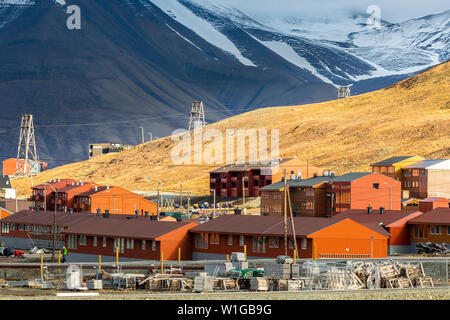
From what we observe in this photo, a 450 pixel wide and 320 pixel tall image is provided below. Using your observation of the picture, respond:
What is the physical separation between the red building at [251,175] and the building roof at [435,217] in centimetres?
5190

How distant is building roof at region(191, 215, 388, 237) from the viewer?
67.5 m

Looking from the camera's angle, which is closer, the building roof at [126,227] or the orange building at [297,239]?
the orange building at [297,239]

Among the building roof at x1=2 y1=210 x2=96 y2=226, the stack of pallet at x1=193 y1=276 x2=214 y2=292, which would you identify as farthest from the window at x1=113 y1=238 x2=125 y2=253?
the stack of pallet at x1=193 y1=276 x2=214 y2=292

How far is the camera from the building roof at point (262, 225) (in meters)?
67.5

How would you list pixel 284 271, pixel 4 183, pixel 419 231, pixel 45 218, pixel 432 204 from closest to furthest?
pixel 284 271 → pixel 419 231 → pixel 432 204 → pixel 45 218 → pixel 4 183

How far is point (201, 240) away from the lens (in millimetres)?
73688

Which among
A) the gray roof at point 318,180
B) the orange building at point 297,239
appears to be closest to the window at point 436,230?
the orange building at point 297,239

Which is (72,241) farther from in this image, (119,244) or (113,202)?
(113,202)

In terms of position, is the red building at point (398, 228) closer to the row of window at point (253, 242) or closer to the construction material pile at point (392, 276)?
the row of window at point (253, 242)

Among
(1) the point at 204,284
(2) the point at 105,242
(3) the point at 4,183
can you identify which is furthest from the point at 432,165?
(1) the point at 204,284

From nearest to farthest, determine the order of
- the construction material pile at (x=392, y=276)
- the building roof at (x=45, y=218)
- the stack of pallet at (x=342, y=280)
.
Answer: the stack of pallet at (x=342, y=280) < the construction material pile at (x=392, y=276) < the building roof at (x=45, y=218)

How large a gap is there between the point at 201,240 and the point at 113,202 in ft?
135

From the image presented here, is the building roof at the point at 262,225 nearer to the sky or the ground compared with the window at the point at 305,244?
nearer to the sky
